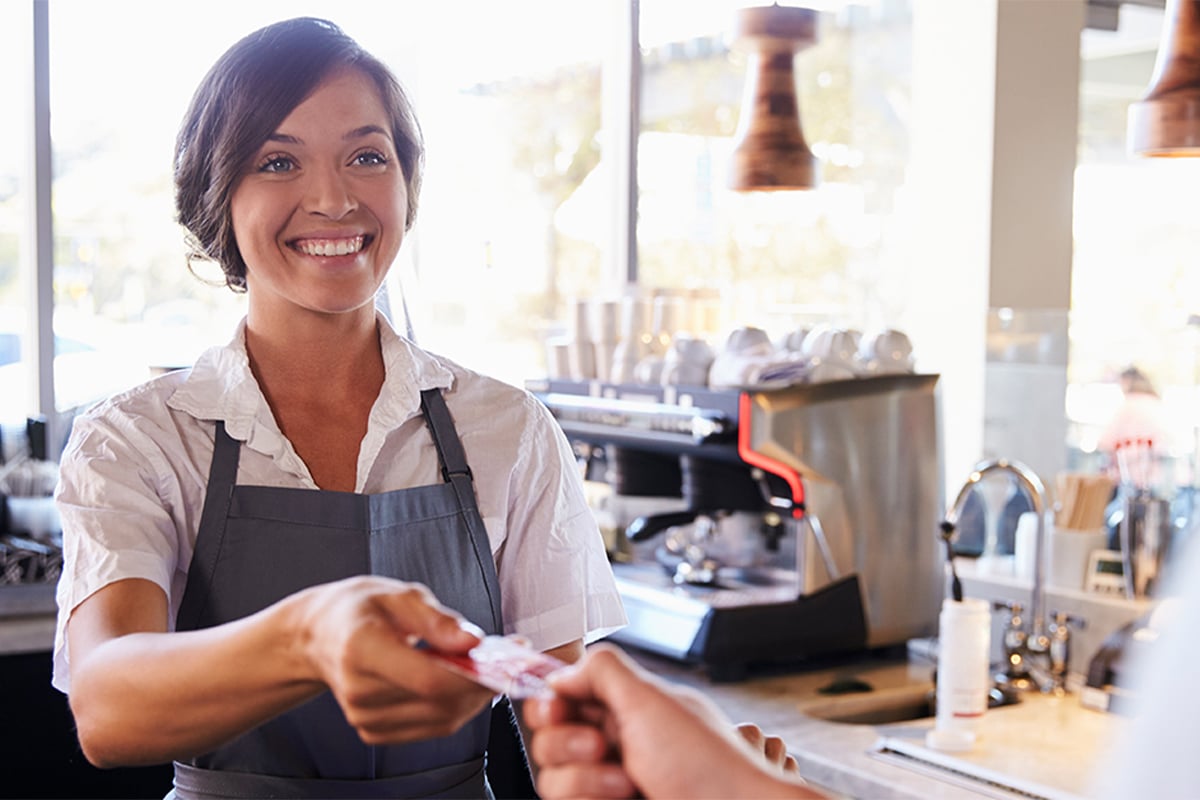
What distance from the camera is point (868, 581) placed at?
285 cm

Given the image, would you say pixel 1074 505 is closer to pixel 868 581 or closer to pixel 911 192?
pixel 868 581

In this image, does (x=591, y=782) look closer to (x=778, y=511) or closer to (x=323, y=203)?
(x=323, y=203)

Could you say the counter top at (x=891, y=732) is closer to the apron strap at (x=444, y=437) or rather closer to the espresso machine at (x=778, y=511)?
the espresso machine at (x=778, y=511)

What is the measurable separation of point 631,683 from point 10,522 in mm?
2871

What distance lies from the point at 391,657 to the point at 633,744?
17 cm

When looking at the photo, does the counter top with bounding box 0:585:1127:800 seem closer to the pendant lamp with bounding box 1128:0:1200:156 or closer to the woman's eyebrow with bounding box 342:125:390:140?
the pendant lamp with bounding box 1128:0:1200:156

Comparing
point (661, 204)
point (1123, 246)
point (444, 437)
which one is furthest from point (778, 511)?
point (1123, 246)

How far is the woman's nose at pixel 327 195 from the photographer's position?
147 centimetres

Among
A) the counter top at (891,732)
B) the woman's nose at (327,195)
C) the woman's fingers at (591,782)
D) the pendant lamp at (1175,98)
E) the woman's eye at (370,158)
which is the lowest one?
the counter top at (891,732)

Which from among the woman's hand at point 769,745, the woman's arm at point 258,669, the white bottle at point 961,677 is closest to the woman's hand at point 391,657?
the woman's arm at point 258,669

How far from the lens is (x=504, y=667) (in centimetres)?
90

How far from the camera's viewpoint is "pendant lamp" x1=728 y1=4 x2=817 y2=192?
317cm

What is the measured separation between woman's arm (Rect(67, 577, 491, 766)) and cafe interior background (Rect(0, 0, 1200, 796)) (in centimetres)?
224

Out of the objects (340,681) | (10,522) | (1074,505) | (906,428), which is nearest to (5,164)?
(10,522)
